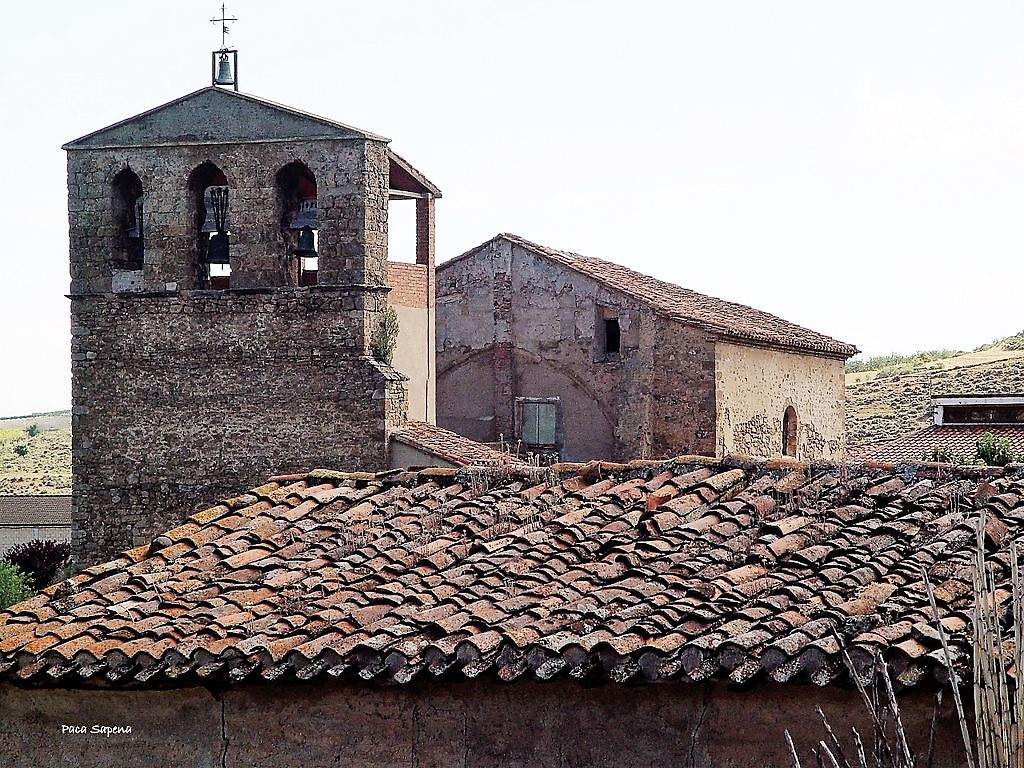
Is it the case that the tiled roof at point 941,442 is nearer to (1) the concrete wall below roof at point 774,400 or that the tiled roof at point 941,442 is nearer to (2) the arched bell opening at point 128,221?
(1) the concrete wall below roof at point 774,400

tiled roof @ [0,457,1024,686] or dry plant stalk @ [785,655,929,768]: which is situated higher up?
tiled roof @ [0,457,1024,686]

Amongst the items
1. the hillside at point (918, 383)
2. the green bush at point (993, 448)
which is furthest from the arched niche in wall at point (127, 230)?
the hillside at point (918, 383)

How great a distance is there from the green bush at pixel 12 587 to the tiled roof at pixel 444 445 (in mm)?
6874

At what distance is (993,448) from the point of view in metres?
26.0

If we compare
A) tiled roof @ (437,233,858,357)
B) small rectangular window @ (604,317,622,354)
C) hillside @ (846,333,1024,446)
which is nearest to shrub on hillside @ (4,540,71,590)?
tiled roof @ (437,233,858,357)

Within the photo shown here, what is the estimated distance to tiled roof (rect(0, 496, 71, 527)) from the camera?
32312 mm

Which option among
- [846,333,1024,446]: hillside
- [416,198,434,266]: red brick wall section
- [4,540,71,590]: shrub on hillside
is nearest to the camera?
[416,198,434,266]: red brick wall section

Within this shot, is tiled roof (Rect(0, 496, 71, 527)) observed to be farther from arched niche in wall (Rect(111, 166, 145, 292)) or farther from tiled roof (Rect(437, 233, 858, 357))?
tiled roof (Rect(437, 233, 858, 357))

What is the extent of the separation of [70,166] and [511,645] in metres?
15.0

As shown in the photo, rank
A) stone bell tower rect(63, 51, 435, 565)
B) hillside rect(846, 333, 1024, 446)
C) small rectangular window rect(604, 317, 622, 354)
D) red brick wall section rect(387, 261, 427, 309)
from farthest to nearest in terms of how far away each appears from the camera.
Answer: hillside rect(846, 333, 1024, 446)
small rectangular window rect(604, 317, 622, 354)
red brick wall section rect(387, 261, 427, 309)
stone bell tower rect(63, 51, 435, 565)

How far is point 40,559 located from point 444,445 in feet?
33.5

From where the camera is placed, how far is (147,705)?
9.14 m

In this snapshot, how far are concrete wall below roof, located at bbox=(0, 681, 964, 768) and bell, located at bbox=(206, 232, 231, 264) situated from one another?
1225 cm

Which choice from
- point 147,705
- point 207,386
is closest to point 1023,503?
point 147,705
